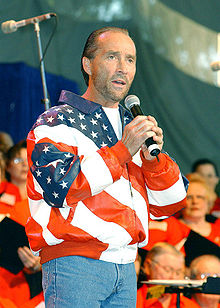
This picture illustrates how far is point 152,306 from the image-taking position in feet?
10.9

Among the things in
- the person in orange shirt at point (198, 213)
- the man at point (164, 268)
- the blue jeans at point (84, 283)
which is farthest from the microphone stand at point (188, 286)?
the person in orange shirt at point (198, 213)

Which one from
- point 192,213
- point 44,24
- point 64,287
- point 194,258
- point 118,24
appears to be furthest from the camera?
point 118,24

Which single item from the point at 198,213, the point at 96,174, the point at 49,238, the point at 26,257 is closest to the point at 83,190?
the point at 96,174

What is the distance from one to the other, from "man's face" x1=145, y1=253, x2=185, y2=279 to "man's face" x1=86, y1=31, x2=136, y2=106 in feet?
5.58

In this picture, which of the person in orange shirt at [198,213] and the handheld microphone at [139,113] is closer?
the handheld microphone at [139,113]

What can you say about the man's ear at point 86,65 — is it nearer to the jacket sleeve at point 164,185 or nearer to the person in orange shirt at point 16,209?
the jacket sleeve at point 164,185

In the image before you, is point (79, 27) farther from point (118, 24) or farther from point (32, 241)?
point (32, 241)

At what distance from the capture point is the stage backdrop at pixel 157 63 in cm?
455

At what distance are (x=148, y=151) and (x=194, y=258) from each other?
2.05m

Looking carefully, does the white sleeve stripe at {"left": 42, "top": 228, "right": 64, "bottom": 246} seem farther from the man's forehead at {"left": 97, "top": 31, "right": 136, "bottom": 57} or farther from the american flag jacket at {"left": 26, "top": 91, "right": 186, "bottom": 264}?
the man's forehead at {"left": 97, "top": 31, "right": 136, "bottom": 57}

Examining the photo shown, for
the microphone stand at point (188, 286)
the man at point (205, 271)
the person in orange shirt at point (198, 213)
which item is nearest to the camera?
the microphone stand at point (188, 286)

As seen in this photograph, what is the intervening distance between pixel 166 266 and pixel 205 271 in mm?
287

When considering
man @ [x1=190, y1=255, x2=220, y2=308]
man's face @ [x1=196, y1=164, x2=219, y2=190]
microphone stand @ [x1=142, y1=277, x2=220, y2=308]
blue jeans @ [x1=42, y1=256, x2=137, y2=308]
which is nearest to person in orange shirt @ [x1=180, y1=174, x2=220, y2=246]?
man @ [x1=190, y1=255, x2=220, y2=308]

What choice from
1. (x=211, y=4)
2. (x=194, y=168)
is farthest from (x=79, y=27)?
(x=194, y=168)
